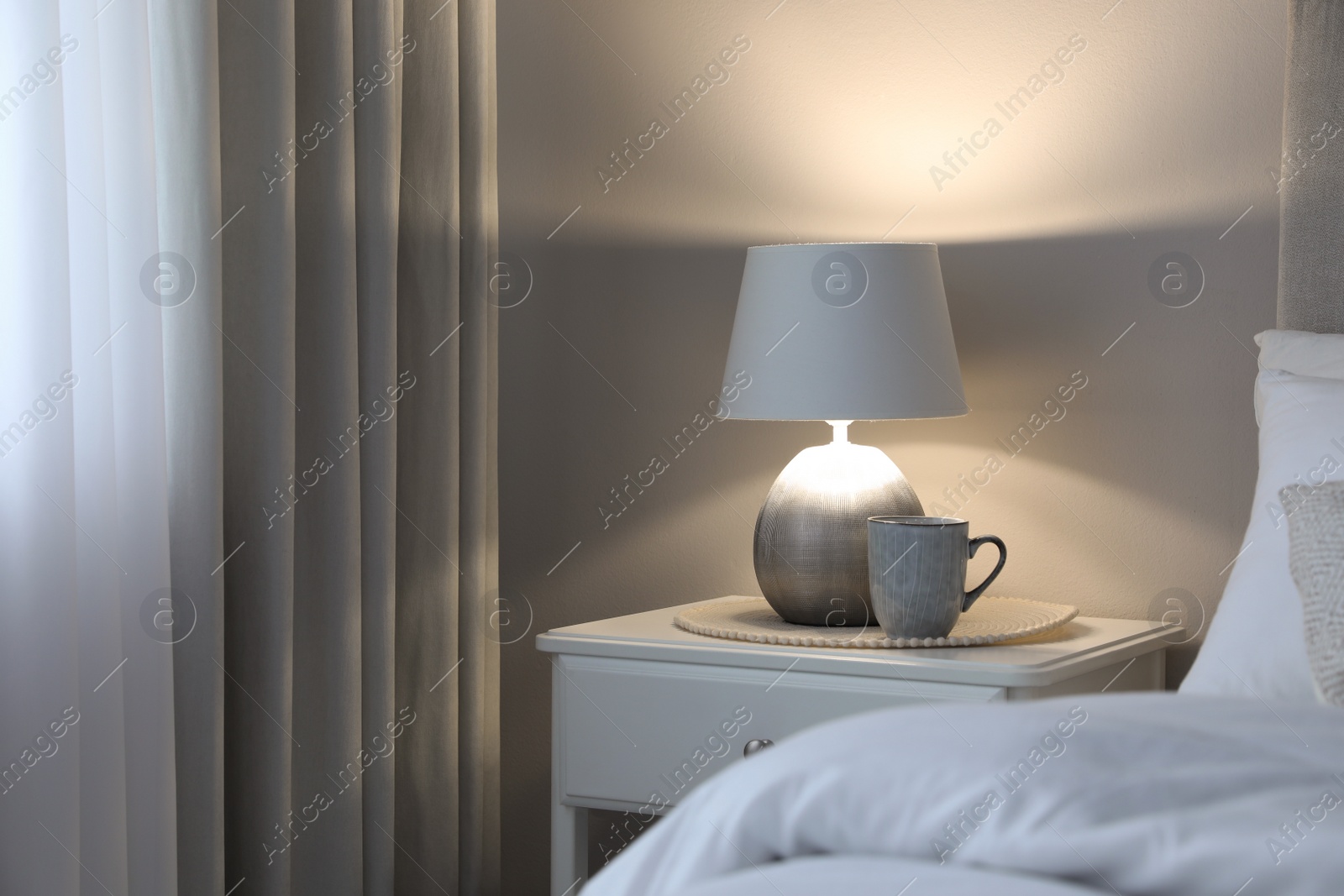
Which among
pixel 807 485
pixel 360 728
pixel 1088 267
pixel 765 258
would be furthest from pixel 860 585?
pixel 360 728

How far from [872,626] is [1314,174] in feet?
2.58

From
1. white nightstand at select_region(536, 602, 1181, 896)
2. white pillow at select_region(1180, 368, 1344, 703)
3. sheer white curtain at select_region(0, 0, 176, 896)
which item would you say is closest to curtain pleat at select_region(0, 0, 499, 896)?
sheer white curtain at select_region(0, 0, 176, 896)

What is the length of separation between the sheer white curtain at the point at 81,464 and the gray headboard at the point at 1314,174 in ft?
4.45

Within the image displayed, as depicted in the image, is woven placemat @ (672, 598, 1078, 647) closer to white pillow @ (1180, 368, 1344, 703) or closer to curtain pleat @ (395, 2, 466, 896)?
white pillow @ (1180, 368, 1344, 703)

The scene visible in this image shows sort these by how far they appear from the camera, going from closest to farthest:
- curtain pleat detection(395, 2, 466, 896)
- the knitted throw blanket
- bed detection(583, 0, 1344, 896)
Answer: bed detection(583, 0, 1344, 896)
the knitted throw blanket
curtain pleat detection(395, 2, 466, 896)

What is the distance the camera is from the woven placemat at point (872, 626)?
1.56 metres

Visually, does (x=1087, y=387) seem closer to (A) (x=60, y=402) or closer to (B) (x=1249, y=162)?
(B) (x=1249, y=162)

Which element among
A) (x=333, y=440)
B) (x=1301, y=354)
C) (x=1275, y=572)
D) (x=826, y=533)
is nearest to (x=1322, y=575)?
(x=1275, y=572)

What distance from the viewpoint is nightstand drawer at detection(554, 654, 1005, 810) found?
1549 mm

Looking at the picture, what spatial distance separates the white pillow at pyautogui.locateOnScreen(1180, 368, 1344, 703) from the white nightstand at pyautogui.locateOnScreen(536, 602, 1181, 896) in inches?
8.3

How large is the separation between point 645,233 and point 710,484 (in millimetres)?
423

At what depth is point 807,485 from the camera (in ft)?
5.63

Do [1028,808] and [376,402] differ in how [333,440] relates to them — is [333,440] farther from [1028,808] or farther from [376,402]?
[1028,808]

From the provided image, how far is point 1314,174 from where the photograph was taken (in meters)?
1.62
